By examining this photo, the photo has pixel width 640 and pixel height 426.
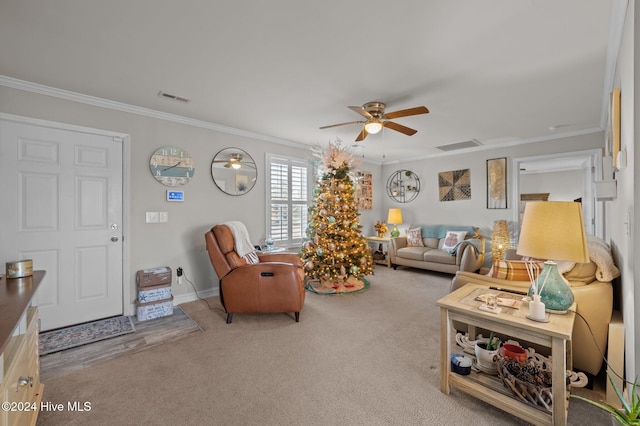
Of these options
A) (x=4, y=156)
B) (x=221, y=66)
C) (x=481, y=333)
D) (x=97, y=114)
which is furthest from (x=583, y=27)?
(x=4, y=156)

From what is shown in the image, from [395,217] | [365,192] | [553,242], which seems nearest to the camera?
[553,242]

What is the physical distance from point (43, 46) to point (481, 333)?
4.26 metres

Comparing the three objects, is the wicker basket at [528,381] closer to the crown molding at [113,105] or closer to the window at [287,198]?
the window at [287,198]

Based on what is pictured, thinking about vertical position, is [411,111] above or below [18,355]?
above

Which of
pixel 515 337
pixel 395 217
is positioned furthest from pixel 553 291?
pixel 395 217

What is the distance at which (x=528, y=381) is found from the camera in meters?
1.65

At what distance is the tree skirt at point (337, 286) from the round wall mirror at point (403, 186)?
275 cm

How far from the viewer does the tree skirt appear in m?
4.04

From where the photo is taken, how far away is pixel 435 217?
236 inches

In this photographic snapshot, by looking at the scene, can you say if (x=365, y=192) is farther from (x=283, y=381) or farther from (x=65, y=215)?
(x=65, y=215)

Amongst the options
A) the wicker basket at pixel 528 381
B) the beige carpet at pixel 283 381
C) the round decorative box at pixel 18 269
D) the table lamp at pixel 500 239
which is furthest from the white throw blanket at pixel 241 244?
the table lamp at pixel 500 239

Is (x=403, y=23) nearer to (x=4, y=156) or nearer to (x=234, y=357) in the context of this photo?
(x=234, y=357)

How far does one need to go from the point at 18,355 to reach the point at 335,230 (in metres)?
3.38

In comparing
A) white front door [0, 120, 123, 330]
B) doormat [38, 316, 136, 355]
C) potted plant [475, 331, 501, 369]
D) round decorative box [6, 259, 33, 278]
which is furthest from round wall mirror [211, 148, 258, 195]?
potted plant [475, 331, 501, 369]
